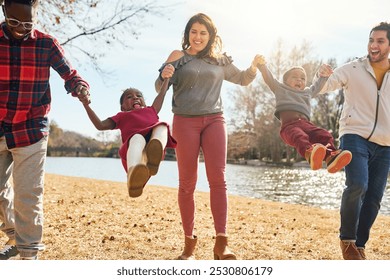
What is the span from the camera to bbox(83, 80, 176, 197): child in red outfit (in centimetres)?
288

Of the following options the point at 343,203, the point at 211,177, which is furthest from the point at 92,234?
the point at 343,203

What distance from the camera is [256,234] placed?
5.37 meters

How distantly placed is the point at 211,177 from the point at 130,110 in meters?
0.76

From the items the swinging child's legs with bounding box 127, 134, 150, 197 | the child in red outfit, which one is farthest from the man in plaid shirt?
the swinging child's legs with bounding box 127, 134, 150, 197

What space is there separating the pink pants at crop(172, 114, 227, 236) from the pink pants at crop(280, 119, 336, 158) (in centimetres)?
50

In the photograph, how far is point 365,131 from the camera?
3.61 meters

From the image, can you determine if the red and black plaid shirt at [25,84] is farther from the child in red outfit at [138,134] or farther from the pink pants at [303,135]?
the pink pants at [303,135]

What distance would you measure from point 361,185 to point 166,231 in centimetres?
245

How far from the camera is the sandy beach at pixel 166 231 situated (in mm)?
4316

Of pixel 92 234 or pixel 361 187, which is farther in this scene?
pixel 92 234

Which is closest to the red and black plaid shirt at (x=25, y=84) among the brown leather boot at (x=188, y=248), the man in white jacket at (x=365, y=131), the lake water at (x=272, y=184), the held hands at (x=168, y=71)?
the held hands at (x=168, y=71)

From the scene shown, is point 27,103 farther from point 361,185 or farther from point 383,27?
point 383,27

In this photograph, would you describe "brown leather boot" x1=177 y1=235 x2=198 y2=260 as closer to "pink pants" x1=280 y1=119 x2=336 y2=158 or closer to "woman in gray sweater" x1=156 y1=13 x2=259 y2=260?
"woman in gray sweater" x1=156 y1=13 x2=259 y2=260
